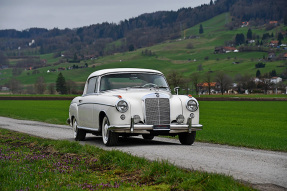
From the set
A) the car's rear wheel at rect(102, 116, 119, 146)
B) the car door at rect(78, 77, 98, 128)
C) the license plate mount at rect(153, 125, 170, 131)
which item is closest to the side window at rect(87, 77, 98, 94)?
the car door at rect(78, 77, 98, 128)

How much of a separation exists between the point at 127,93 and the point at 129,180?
5884 millimetres

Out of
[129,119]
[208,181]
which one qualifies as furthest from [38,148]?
[208,181]

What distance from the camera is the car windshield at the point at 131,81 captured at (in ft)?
47.0

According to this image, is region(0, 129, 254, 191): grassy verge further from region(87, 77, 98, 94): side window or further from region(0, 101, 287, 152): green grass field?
region(0, 101, 287, 152): green grass field

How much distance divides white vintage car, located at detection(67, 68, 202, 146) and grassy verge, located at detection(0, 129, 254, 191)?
70.9 inches

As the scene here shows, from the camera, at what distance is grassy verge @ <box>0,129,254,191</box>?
709 cm

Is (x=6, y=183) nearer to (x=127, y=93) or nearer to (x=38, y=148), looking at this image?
(x=38, y=148)

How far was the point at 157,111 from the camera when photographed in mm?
12930

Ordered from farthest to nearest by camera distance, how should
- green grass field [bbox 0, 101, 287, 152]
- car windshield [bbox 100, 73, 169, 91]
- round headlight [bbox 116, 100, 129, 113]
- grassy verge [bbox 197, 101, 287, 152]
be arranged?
green grass field [bbox 0, 101, 287, 152] < grassy verge [bbox 197, 101, 287, 152] < car windshield [bbox 100, 73, 169, 91] < round headlight [bbox 116, 100, 129, 113]

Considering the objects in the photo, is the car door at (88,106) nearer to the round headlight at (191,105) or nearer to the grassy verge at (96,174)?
the round headlight at (191,105)

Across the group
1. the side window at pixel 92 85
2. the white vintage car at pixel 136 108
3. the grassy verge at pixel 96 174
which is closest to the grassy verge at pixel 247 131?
the white vintage car at pixel 136 108

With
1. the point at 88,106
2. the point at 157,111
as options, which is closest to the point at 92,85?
the point at 88,106

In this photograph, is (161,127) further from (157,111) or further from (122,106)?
(122,106)

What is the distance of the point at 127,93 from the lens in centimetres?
1355
